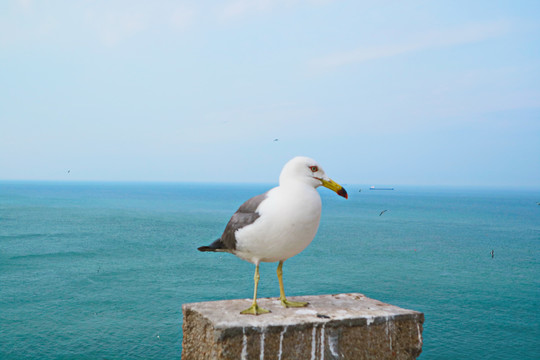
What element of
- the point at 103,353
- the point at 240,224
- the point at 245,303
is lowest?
the point at 103,353

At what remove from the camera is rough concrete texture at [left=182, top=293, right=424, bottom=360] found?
7.46m

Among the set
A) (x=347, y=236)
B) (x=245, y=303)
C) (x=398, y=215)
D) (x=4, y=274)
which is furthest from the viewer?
(x=398, y=215)

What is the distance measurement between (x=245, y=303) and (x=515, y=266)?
197ft

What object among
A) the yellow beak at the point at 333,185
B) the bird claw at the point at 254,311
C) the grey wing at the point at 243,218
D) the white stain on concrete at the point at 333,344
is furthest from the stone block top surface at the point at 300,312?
the yellow beak at the point at 333,185

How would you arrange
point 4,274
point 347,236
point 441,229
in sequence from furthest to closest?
point 441,229 < point 347,236 < point 4,274

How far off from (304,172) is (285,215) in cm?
78

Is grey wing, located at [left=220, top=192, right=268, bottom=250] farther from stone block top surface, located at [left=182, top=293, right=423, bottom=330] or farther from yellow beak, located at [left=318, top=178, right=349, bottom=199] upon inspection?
stone block top surface, located at [left=182, top=293, right=423, bottom=330]

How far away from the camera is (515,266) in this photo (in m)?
59.8

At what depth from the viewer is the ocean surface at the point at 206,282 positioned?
3353 cm

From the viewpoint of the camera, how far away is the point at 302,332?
7.72 meters

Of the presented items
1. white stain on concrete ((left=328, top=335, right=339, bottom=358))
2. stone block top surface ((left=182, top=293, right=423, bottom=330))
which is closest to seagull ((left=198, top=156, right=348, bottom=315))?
stone block top surface ((left=182, top=293, right=423, bottom=330))

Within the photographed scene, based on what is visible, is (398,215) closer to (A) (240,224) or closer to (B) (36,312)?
(B) (36,312)

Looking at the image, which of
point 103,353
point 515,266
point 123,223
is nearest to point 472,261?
point 515,266

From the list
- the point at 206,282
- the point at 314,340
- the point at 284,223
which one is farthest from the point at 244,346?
the point at 206,282
